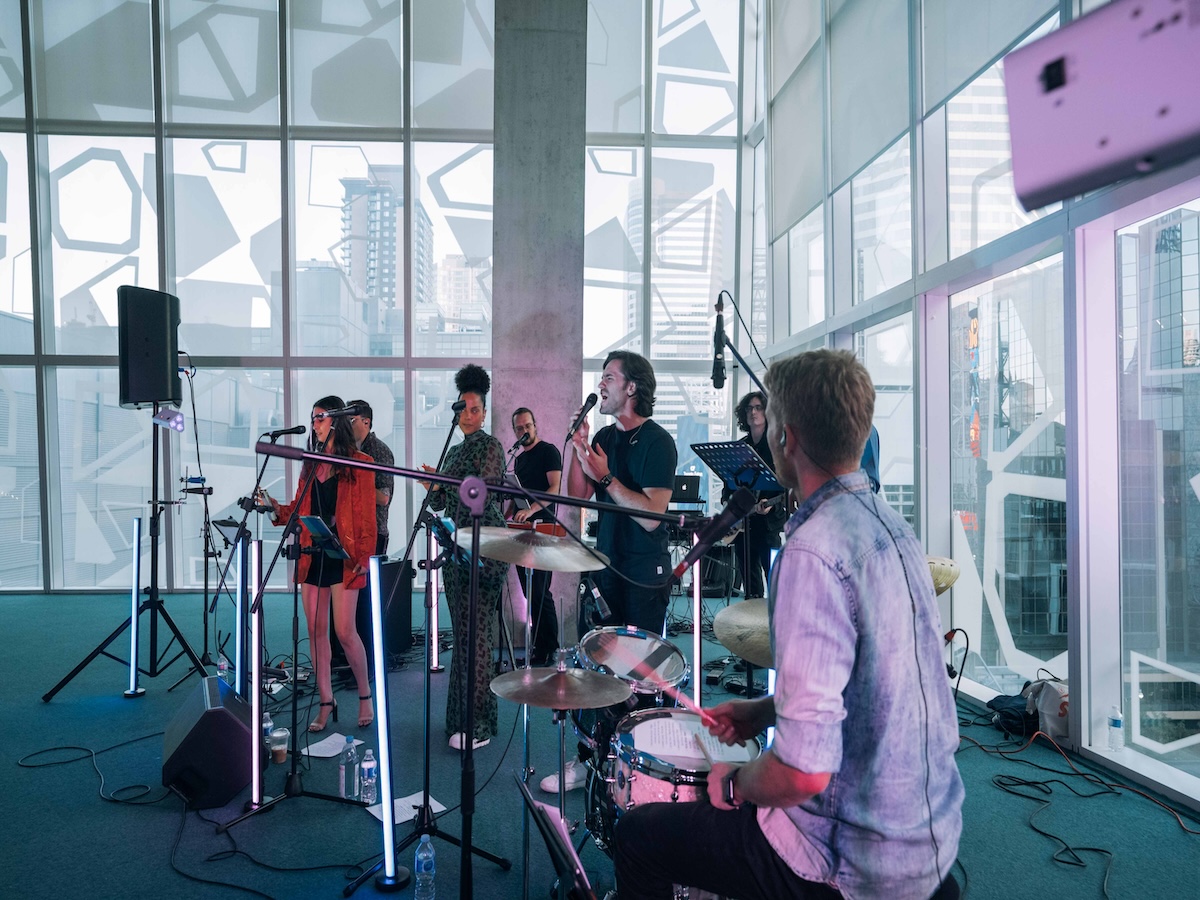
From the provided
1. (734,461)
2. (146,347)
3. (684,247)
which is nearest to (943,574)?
(734,461)

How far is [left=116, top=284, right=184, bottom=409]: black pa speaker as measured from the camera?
4586 mm

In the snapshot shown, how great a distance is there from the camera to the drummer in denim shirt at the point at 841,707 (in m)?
1.18

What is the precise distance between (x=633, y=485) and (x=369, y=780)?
1642 millimetres

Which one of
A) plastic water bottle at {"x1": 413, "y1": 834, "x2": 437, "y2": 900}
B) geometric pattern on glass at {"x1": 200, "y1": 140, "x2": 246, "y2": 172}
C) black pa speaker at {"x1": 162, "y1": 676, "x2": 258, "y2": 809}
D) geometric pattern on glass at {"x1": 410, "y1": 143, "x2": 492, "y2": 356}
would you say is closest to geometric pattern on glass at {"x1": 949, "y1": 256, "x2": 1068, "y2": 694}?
plastic water bottle at {"x1": 413, "y1": 834, "x2": 437, "y2": 900}

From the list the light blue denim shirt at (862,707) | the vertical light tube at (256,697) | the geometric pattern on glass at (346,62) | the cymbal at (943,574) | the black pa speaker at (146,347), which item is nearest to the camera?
the light blue denim shirt at (862,707)

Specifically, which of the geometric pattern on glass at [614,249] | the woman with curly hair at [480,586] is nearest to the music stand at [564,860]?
the woman with curly hair at [480,586]

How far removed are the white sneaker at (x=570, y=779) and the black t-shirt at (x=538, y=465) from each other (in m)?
1.88

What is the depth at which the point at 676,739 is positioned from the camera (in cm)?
191

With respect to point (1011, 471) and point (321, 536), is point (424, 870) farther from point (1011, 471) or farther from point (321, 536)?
point (1011, 471)

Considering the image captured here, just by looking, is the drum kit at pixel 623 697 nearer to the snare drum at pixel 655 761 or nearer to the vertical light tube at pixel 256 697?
the snare drum at pixel 655 761

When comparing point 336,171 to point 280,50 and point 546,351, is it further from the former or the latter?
point 546,351

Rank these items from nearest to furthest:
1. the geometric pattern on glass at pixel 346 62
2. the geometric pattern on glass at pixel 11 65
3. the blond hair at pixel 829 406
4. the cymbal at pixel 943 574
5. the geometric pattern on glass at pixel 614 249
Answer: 1. the blond hair at pixel 829 406
2. the cymbal at pixel 943 574
3. the geometric pattern on glass at pixel 11 65
4. the geometric pattern on glass at pixel 346 62
5. the geometric pattern on glass at pixel 614 249

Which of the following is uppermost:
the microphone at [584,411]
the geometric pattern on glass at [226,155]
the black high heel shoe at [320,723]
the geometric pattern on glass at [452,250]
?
the geometric pattern on glass at [226,155]

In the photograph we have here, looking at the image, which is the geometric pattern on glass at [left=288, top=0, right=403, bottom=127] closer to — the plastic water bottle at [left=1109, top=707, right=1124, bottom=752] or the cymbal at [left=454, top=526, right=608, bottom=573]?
the cymbal at [left=454, top=526, right=608, bottom=573]
